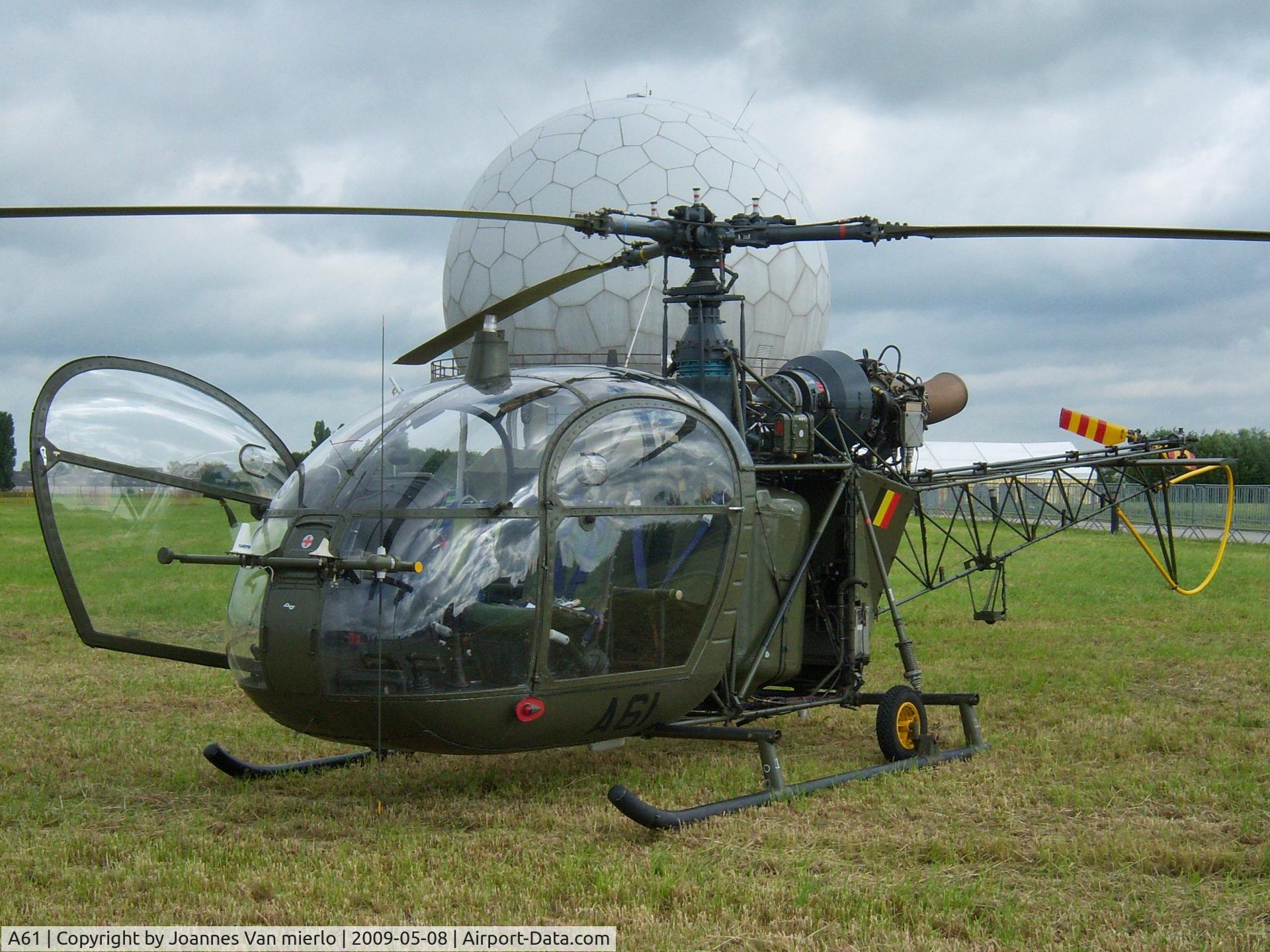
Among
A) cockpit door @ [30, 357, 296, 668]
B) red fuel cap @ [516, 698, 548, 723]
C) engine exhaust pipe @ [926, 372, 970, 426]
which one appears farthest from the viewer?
engine exhaust pipe @ [926, 372, 970, 426]

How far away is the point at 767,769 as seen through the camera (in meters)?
5.85

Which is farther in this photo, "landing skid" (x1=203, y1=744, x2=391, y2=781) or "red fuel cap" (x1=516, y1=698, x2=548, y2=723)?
"landing skid" (x1=203, y1=744, x2=391, y2=781)

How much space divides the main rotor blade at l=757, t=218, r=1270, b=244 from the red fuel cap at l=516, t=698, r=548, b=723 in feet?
9.01

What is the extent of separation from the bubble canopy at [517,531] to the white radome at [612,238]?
469 inches

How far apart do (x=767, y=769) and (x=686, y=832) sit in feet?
2.71

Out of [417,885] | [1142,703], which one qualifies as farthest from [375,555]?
[1142,703]

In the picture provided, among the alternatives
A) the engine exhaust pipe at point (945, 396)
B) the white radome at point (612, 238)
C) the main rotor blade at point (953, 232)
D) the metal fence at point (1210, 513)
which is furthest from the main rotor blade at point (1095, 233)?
the metal fence at point (1210, 513)

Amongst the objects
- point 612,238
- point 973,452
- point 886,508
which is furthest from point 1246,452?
point 886,508

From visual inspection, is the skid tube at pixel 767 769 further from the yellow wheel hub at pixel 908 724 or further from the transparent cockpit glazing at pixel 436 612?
the transparent cockpit glazing at pixel 436 612

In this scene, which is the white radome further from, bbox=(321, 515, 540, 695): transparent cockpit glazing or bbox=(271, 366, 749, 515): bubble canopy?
bbox=(321, 515, 540, 695): transparent cockpit glazing

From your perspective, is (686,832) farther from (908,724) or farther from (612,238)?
(612,238)

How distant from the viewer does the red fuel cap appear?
5.14 metres

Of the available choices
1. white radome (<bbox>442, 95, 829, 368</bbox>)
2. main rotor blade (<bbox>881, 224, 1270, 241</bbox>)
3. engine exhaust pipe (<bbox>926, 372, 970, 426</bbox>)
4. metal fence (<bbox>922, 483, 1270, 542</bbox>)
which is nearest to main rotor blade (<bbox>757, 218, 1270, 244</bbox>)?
main rotor blade (<bbox>881, 224, 1270, 241</bbox>)

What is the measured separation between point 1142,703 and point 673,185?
40.7 ft
